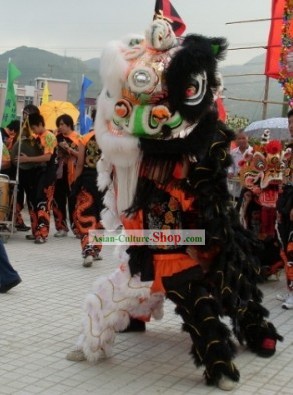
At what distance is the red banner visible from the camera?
28.9 feet

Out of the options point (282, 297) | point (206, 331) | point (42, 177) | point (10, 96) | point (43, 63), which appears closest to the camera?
point (206, 331)

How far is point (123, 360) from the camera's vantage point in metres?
3.85

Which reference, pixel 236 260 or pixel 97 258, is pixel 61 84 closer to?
pixel 97 258

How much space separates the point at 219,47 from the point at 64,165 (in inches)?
219

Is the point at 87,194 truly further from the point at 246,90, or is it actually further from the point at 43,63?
the point at 43,63

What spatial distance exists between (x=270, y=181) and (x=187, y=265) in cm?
287

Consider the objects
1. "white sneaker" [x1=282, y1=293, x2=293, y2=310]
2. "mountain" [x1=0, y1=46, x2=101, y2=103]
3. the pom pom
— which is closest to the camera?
"white sneaker" [x1=282, y1=293, x2=293, y2=310]

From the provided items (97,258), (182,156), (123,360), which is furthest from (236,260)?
(97,258)

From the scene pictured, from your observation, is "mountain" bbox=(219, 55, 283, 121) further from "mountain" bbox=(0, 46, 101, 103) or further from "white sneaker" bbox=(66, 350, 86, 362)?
"mountain" bbox=(0, 46, 101, 103)

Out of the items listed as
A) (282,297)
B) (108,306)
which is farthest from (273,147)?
(108,306)

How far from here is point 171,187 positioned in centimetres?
A: 348

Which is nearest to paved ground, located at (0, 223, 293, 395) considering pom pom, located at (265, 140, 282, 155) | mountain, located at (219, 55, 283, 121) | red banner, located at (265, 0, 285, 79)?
pom pom, located at (265, 140, 282, 155)

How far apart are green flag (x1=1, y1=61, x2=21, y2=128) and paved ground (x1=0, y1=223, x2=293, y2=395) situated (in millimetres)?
4010

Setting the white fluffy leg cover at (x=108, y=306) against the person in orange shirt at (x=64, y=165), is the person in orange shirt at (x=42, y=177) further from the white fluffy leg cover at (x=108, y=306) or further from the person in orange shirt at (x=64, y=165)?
the white fluffy leg cover at (x=108, y=306)
